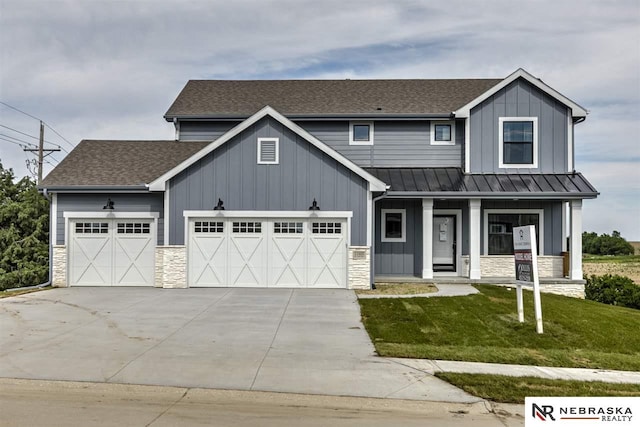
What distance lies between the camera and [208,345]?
8.98 m

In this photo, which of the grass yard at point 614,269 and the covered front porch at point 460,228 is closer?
the covered front porch at point 460,228

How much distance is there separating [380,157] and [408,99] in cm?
287

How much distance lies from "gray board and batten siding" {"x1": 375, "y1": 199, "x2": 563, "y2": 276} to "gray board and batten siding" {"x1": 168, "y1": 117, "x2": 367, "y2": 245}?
94.1 inches

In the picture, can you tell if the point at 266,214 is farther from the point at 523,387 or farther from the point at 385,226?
the point at 523,387

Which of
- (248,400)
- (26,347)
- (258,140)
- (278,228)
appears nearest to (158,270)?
(278,228)

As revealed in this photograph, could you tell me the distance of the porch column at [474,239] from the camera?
16750 millimetres

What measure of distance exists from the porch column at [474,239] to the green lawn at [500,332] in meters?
2.55

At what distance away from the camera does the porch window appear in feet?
58.7

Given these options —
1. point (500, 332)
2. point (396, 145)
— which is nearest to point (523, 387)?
point (500, 332)

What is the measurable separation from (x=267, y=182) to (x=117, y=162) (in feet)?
19.3

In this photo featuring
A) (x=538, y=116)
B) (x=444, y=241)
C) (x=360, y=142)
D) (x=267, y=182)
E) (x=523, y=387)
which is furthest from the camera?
(x=360, y=142)

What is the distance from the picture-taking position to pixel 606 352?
9.46 meters

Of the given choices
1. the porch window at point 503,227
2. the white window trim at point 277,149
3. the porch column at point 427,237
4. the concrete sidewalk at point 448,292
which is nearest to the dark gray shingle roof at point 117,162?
the white window trim at point 277,149

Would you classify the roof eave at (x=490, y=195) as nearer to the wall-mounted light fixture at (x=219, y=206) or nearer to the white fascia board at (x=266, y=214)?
the white fascia board at (x=266, y=214)
